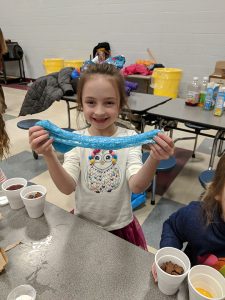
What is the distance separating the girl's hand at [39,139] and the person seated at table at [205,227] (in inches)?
23.0

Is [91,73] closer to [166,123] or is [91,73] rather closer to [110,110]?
[110,110]

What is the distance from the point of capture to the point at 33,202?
91cm

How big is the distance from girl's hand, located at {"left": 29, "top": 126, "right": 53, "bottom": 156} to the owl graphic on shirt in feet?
1.02

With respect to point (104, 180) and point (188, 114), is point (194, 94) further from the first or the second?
point (104, 180)

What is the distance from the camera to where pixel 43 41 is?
6738 mm

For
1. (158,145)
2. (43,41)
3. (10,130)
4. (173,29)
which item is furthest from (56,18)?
(158,145)

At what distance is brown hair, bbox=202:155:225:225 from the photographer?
87 centimetres

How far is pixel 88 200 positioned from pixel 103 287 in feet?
1.57

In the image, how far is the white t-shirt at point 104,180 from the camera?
42.7 inches

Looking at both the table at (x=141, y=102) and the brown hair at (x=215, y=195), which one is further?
the table at (x=141, y=102)

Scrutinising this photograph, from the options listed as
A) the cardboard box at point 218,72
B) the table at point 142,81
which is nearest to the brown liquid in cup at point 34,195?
the cardboard box at point 218,72

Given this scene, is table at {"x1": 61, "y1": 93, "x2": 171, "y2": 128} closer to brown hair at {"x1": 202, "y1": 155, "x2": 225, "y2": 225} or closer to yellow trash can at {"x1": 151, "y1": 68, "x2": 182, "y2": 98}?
brown hair at {"x1": 202, "y1": 155, "x2": 225, "y2": 225}

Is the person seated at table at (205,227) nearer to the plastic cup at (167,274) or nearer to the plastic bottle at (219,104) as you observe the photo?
the plastic cup at (167,274)

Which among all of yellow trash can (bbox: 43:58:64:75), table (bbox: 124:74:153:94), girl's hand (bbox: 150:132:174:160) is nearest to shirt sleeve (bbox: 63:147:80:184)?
girl's hand (bbox: 150:132:174:160)
